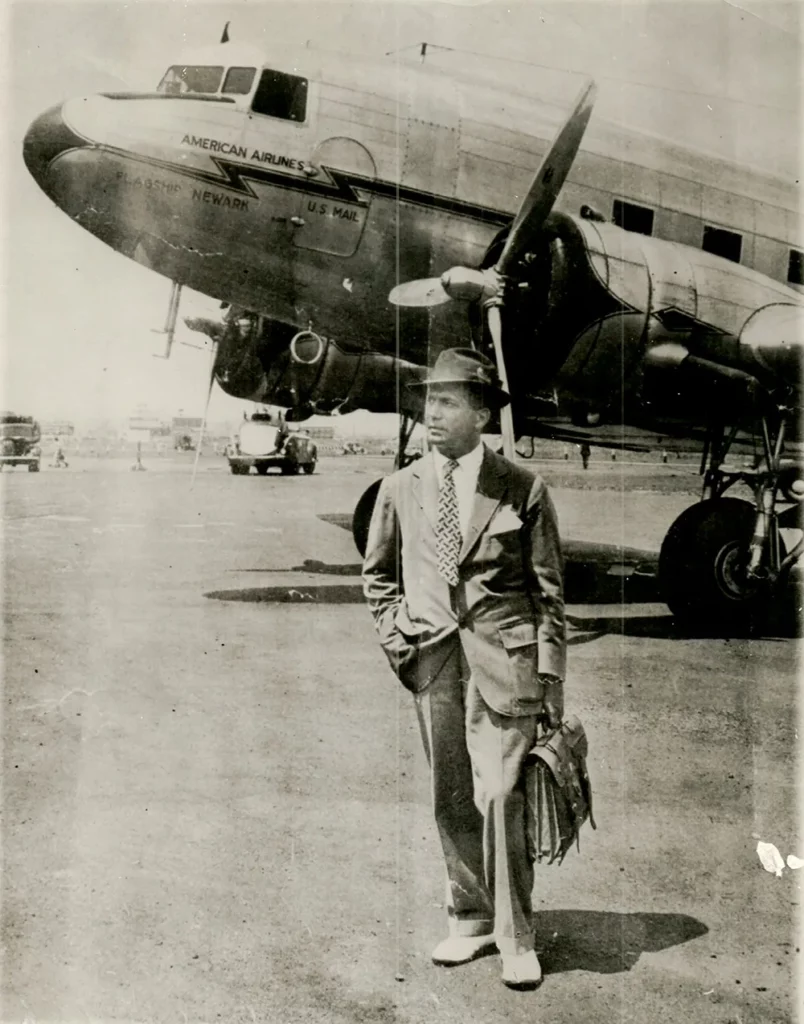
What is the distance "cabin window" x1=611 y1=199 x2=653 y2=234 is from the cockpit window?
3.83 meters

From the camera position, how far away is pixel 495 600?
Answer: 11.1 ft

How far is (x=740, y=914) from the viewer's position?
12.3 feet

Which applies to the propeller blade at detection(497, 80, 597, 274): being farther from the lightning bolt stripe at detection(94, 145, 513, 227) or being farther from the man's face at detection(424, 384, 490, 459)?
the man's face at detection(424, 384, 490, 459)

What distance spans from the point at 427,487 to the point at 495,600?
Result: 46cm

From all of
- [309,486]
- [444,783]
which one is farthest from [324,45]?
[309,486]

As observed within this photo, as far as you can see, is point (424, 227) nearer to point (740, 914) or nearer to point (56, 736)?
point (56, 736)

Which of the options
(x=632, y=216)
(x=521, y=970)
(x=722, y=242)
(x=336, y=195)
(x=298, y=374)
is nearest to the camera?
(x=521, y=970)

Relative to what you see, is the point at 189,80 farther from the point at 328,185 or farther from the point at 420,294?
the point at 420,294

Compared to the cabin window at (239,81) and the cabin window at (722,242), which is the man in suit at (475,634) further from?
the cabin window at (722,242)

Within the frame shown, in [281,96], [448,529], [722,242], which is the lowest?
[448,529]

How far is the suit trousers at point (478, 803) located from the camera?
Answer: 11.0 ft

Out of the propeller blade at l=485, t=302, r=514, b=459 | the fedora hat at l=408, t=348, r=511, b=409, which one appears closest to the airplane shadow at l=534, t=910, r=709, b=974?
the propeller blade at l=485, t=302, r=514, b=459

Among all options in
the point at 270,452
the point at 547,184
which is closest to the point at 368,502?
the point at 547,184

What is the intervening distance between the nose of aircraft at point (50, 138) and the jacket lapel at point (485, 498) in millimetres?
6177
